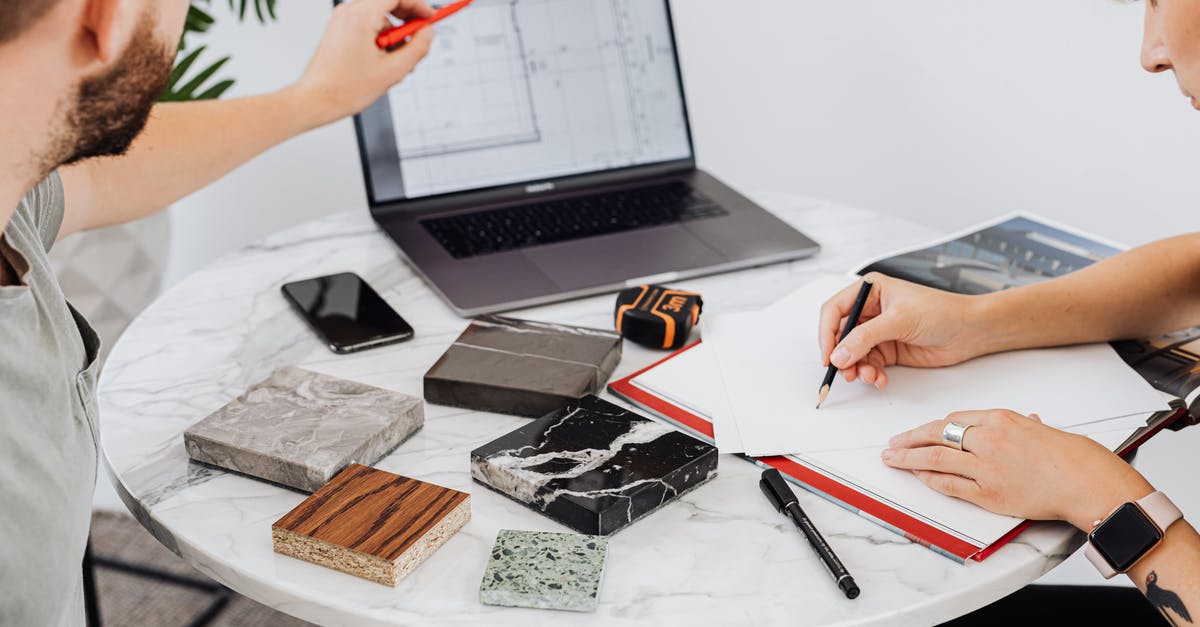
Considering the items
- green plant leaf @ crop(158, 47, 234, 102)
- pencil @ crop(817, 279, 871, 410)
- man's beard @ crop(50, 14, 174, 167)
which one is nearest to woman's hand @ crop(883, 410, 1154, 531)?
pencil @ crop(817, 279, 871, 410)

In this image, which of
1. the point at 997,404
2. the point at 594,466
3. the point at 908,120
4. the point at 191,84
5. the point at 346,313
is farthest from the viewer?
the point at 908,120

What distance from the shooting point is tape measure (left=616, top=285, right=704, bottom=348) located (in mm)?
1020

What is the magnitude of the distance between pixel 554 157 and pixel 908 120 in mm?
662

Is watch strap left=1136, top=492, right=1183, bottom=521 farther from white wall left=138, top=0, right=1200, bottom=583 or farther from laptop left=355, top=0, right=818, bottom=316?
white wall left=138, top=0, right=1200, bottom=583

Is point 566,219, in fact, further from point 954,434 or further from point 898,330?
point 954,434

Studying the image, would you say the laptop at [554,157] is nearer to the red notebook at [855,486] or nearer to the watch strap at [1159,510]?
the red notebook at [855,486]

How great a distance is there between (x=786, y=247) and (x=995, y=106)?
565 mm

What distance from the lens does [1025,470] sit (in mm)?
775

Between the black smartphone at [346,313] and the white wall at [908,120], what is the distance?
908 mm

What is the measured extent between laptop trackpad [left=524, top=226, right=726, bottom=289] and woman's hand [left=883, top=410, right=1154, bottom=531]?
438mm

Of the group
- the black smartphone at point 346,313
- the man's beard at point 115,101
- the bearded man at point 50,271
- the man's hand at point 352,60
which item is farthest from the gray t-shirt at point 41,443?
the man's hand at point 352,60

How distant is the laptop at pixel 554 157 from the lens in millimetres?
1247

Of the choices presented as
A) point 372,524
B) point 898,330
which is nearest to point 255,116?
point 372,524

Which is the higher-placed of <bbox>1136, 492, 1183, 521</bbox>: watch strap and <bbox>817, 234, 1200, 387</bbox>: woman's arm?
<bbox>817, 234, 1200, 387</bbox>: woman's arm
